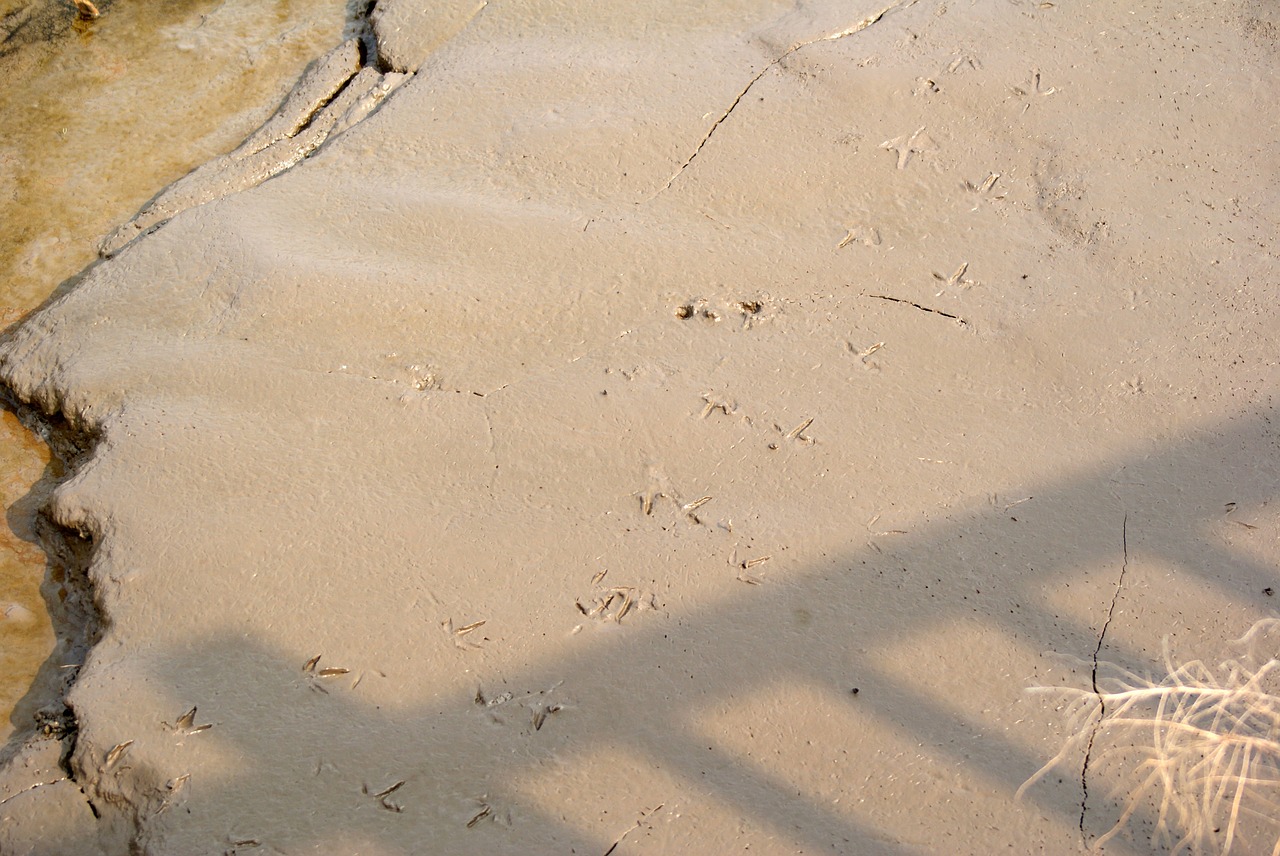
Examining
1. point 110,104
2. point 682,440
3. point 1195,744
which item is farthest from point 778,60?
point 110,104

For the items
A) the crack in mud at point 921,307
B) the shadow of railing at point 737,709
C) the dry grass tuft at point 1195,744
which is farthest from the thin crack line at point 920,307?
the dry grass tuft at point 1195,744

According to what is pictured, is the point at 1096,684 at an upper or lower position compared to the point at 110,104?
lower

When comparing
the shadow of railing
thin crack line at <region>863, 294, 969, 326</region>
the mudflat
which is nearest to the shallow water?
the mudflat

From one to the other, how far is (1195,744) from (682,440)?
1185mm

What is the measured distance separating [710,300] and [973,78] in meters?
1.10

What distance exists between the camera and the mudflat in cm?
191

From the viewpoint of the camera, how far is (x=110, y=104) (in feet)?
11.7

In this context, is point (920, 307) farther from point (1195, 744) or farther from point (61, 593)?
point (61, 593)

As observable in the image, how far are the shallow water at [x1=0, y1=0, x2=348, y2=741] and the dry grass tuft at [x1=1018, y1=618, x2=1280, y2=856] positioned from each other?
8.29ft

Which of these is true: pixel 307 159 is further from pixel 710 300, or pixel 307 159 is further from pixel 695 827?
pixel 695 827

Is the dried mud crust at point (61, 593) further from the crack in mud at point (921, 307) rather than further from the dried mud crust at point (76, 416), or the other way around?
the crack in mud at point (921, 307)

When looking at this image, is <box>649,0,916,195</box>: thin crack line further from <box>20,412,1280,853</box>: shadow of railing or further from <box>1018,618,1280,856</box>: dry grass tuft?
<box>1018,618,1280,856</box>: dry grass tuft

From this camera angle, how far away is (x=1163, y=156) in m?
2.85

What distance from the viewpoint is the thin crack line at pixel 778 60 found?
2838 millimetres
